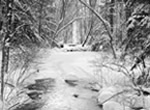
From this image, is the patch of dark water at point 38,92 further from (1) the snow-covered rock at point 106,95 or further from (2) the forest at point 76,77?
(1) the snow-covered rock at point 106,95

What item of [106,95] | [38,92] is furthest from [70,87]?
[106,95]

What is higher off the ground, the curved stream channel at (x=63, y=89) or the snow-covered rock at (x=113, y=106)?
the snow-covered rock at (x=113, y=106)

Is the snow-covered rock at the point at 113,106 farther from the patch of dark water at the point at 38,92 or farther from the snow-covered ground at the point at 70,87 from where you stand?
the patch of dark water at the point at 38,92

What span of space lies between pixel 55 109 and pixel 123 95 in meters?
2.62

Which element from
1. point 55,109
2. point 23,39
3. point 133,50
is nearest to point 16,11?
point 23,39

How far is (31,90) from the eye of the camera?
1034 cm

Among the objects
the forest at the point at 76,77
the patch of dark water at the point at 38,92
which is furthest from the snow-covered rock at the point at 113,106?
the patch of dark water at the point at 38,92

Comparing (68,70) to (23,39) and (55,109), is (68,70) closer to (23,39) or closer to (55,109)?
(23,39)

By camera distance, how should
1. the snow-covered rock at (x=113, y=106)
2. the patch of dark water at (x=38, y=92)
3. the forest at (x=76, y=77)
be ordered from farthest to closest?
the patch of dark water at (x=38, y=92) < the forest at (x=76, y=77) < the snow-covered rock at (x=113, y=106)

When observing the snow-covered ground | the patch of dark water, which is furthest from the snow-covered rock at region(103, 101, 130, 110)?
the patch of dark water

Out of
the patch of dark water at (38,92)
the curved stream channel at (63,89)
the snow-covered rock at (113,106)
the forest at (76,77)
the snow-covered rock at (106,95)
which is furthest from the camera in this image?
the snow-covered rock at (106,95)

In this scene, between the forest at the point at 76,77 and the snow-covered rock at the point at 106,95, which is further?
the snow-covered rock at the point at 106,95

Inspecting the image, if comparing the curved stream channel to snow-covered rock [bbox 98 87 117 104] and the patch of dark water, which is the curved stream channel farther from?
snow-covered rock [bbox 98 87 117 104]

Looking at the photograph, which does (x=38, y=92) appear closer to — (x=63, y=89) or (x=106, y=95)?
(x=63, y=89)
